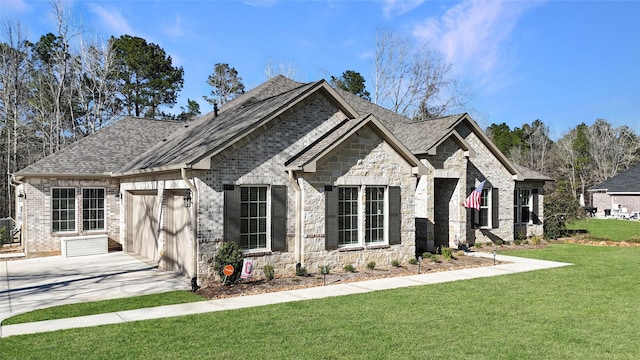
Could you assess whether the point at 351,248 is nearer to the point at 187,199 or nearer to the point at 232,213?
the point at 232,213

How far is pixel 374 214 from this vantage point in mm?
14078

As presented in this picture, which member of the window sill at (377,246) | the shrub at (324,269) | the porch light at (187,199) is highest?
the porch light at (187,199)

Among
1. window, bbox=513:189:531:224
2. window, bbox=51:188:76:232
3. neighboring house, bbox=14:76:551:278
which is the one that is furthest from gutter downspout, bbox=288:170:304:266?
window, bbox=513:189:531:224

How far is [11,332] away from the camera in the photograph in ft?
25.4

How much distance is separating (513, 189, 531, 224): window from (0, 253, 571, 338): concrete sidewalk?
6876 mm

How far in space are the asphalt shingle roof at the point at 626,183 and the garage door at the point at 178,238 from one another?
140 ft

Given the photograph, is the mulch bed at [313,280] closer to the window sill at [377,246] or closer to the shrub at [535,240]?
the window sill at [377,246]

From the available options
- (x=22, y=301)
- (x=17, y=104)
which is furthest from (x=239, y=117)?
(x=17, y=104)

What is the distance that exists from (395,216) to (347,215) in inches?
64.9

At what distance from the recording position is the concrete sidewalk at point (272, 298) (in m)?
8.15

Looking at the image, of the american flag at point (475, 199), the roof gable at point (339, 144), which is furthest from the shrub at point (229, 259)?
the american flag at point (475, 199)

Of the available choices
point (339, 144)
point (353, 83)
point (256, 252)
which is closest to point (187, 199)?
point (256, 252)

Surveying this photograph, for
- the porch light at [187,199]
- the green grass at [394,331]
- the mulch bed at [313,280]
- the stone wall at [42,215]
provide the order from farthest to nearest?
the stone wall at [42,215], the porch light at [187,199], the mulch bed at [313,280], the green grass at [394,331]

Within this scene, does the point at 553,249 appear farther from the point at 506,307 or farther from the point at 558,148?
the point at 558,148
